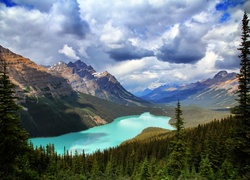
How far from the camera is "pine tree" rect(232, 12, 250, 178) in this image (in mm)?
23453

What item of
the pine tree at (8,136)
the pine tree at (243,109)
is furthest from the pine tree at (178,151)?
the pine tree at (8,136)

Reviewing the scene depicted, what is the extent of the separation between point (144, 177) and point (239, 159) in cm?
3993

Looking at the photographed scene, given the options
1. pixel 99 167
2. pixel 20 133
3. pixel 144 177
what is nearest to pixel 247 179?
pixel 20 133

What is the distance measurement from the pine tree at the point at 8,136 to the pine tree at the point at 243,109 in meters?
20.2

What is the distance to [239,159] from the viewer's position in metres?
24.3

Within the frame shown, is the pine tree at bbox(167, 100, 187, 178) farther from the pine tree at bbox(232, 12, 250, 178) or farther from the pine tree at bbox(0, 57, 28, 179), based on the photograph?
the pine tree at bbox(0, 57, 28, 179)

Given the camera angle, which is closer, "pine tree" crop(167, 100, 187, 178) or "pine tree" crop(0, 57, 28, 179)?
"pine tree" crop(0, 57, 28, 179)

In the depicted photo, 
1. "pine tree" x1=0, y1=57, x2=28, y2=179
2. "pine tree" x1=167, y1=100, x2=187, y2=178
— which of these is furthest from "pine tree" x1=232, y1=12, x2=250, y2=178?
"pine tree" x1=0, y1=57, x2=28, y2=179

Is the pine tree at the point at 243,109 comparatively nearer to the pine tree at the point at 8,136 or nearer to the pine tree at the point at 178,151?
the pine tree at the point at 178,151

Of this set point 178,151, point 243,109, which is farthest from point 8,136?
point 178,151

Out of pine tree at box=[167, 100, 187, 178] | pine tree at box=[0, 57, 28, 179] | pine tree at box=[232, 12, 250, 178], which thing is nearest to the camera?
pine tree at box=[0, 57, 28, 179]

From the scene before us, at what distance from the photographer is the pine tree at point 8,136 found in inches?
773

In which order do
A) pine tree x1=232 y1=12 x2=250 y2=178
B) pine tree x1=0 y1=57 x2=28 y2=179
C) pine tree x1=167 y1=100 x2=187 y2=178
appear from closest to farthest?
pine tree x1=0 y1=57 x2=28 y2=179 → pine tree x1=232 y1=12 x2=250 y2=178 → pine tree x1=167 y1=100 x2=187 y2=178

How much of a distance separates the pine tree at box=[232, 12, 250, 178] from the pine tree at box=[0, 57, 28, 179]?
20.2 m
